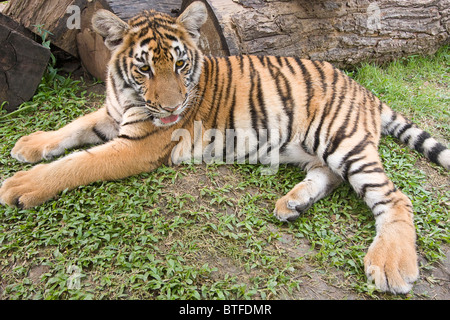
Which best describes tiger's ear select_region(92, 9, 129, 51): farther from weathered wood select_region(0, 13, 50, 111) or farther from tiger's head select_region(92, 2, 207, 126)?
weathered wood select_region(0, 13, 50, 111)

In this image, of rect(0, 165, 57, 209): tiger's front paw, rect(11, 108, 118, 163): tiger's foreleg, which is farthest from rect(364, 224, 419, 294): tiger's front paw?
rect(11, 108, 118, 163): tiger's foreleg

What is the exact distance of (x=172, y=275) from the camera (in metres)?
2.52

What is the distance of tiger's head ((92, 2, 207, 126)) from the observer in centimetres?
306

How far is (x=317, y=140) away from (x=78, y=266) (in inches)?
84.8

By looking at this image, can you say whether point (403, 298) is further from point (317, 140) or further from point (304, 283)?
point (317, 140)

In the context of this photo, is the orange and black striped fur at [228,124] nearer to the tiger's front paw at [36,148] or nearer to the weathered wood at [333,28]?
the tiger's front paw at [36,148]

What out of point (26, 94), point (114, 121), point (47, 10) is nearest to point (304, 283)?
point (114, 121)

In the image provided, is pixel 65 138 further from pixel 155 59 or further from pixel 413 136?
pixel 413 136

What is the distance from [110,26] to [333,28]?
281cm

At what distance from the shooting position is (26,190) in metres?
2.93

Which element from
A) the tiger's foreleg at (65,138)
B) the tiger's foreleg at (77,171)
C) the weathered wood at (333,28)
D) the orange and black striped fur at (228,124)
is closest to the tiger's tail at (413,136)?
the orange and black striped fur at (228,124)

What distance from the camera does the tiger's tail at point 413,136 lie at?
12.1ft

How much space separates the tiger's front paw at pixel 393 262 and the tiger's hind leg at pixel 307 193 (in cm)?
60

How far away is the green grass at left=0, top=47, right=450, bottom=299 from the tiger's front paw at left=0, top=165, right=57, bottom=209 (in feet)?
0.22
